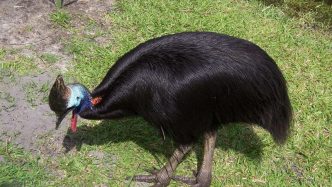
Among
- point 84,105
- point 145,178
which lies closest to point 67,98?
point 84,105

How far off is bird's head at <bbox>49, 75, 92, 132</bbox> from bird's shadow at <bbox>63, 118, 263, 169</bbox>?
25.1 inches

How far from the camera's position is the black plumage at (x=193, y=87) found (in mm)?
2818

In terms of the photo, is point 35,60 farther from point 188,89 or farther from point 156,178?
point 188,89

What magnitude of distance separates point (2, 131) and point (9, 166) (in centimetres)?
35

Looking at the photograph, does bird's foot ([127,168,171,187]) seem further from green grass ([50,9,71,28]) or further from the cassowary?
green grass ([50,9,71,28])

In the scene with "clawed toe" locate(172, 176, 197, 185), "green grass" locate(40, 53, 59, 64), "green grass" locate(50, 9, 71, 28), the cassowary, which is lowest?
"clawed toe" locate(172, 176, 197, 185)

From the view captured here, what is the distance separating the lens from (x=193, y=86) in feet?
9.20

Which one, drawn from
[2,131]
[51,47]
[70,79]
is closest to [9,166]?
[2,131]

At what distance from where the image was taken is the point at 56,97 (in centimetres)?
276

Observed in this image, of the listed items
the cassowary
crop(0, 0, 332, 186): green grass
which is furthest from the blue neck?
crop(0, 0, 332, 186): green grass

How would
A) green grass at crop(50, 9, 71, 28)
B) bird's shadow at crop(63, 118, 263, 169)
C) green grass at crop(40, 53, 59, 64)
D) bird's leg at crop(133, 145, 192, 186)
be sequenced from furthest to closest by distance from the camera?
green grass at crop(50, 9, 71, 28) < green grass at crop(40, 53, 59, 64) < bird's shadow at crop(63, 118, 263, 169) < bird's leg at crop(133, 145, 192, 186)

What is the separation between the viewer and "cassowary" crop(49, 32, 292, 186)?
2814mm

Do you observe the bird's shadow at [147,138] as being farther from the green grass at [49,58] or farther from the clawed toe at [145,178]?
the green grass at [49,58]

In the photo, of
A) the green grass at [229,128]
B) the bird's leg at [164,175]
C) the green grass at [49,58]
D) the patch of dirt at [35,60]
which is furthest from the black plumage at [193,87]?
the green grass at [49,58]
